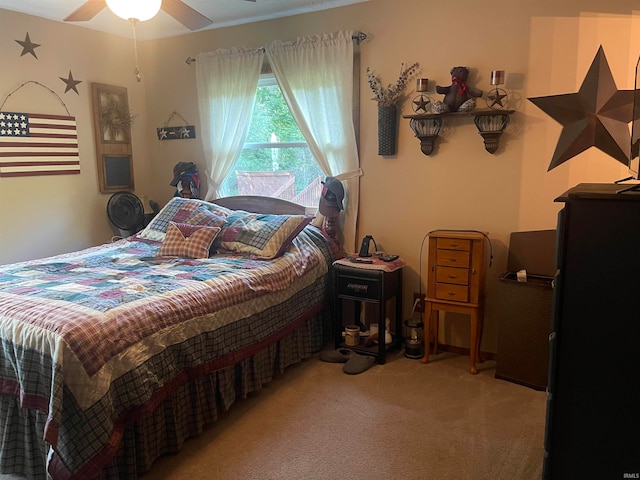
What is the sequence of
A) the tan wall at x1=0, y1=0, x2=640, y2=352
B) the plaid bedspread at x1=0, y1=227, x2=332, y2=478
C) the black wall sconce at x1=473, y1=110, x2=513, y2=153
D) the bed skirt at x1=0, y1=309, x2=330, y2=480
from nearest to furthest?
the plaid bedspread at x1=0, y1=227, x2=332, y2=478 < the bed skirt at x1=0, y1=309, x2=330, y2=480 < the tan wall at x1=0, y1=0, x2=640, y2=352 < the black wall sconce at x1=473, y1=110, x2=513, y2=153

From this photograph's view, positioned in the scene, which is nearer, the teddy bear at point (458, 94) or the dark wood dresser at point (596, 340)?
the dark wood dresser at point (596, 340)

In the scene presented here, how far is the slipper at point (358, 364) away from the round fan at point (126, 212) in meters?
2.30

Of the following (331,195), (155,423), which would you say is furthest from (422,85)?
(155,423)

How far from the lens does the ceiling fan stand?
2.54m

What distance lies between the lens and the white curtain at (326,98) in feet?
11.7

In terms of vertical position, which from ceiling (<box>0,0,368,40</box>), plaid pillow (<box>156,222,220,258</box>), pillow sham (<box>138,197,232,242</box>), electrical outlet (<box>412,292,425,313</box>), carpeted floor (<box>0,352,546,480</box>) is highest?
ceiling (<box>0,0,368,40</box>)

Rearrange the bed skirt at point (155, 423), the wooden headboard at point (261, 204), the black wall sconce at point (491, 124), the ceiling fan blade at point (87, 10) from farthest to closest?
1. the wooden headboard at point (261, 204)
2. the black wall sconce at point (491, 124)
3. the ceiling fan blade at point (87, 10)
4. the bed skirt at point (155, 423)

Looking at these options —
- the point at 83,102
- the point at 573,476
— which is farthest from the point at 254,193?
the point at 573,476

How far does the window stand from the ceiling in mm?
499

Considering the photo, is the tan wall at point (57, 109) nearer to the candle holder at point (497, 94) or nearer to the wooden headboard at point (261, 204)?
the wooden headboard at point (261, 204)

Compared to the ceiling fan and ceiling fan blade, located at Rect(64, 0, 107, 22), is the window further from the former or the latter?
ceiling fan blade, located at Rect(64, 0, 107, 22)

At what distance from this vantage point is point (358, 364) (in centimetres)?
316

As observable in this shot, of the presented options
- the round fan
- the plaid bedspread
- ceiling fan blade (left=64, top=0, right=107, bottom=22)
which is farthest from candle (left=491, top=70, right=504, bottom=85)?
the round fan

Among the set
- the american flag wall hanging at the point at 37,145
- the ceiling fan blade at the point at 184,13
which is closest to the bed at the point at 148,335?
the american flag wall hanging at the point at 37,145
